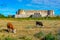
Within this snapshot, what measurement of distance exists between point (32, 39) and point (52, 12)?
106535 millimetres

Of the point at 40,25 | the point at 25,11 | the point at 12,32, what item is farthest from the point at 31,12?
the point at 12,32

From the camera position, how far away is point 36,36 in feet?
69.5

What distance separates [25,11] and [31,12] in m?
3.52

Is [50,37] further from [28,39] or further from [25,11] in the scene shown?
[25,11]

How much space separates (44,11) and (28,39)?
109145 millimetres

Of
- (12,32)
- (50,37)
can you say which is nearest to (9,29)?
(12,32)

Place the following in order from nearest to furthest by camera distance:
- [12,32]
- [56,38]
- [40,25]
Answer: [56,38] → [12,32] → [40,25]

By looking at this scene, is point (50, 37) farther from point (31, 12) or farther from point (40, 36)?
point (31, 12)

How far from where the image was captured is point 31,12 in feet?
409

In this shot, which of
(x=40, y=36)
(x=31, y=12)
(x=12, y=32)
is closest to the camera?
(x=40, y=36)

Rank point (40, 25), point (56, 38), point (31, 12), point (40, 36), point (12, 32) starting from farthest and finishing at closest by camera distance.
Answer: point (31, 12), point (40, 25), point (12, 32), point (40, 36), point (56, 38)

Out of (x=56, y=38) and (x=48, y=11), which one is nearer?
(x=56, y=38)

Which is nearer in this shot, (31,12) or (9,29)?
(9,29)

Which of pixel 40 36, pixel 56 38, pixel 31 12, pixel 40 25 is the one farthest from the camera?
pixel 31 12
